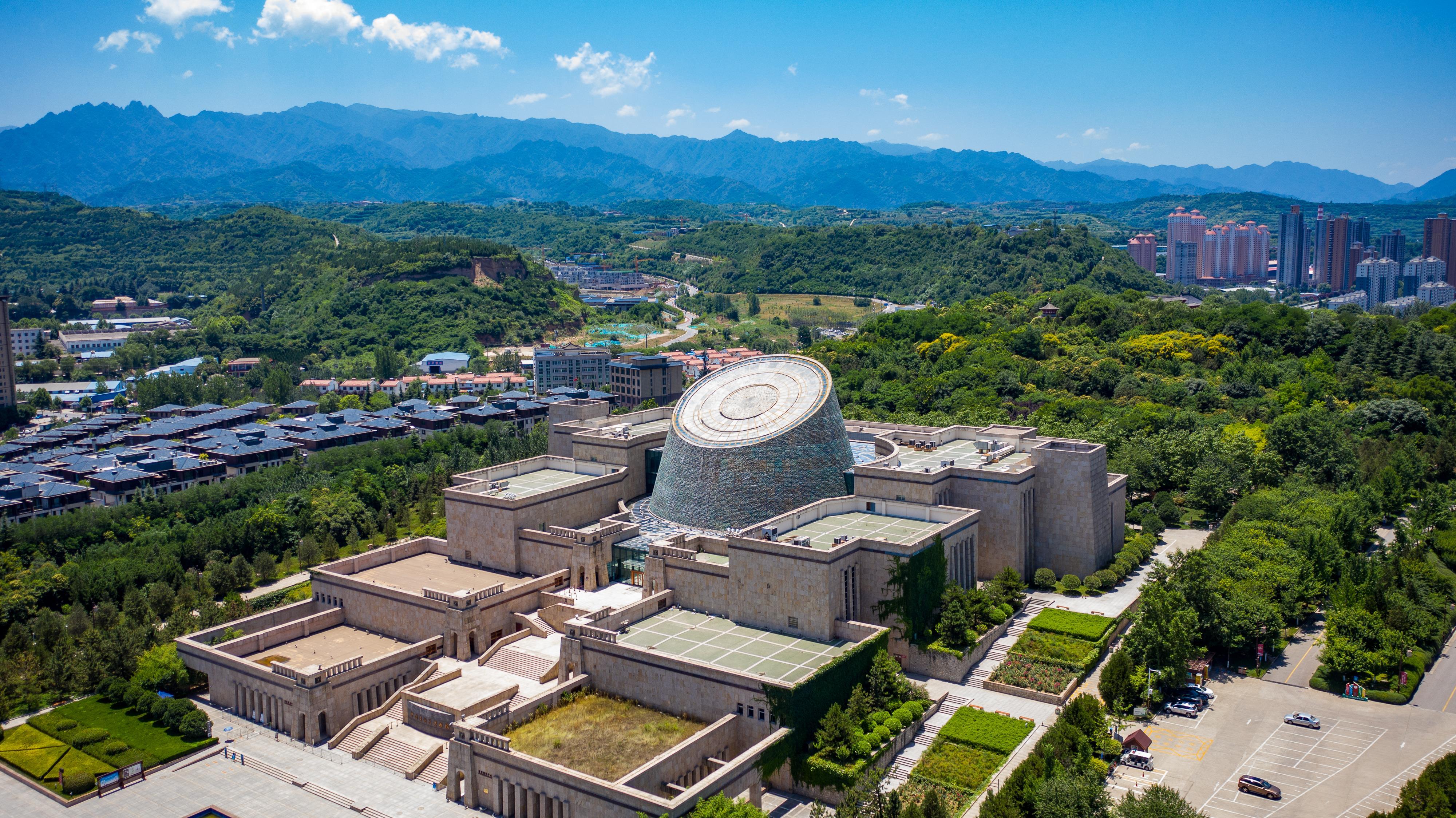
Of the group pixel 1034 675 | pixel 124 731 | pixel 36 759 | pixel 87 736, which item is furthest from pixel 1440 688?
pixel 36 759

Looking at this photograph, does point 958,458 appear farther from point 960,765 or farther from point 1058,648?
point 960,765

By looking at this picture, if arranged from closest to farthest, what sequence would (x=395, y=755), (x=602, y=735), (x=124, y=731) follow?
1. (x=602, y=735)
2. (x=395, y=755)
3. (x=124, y=731)

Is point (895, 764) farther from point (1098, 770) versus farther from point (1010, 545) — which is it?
point (1010, 545)

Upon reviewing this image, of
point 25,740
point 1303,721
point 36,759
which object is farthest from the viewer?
point 25,740

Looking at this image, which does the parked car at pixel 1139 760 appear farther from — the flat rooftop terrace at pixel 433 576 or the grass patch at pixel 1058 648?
the flat rooftop terrace at pixel 433 576

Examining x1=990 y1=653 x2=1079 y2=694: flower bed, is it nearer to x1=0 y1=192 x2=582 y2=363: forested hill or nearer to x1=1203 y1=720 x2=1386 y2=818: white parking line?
x1=1203 y1=720 x2=1386 y2=818: white parking line

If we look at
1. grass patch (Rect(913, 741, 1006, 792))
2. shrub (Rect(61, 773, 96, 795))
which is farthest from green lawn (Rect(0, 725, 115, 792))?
grass patch (Rect(913, 741, 1006, 792))

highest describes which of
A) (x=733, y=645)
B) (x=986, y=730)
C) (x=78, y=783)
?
(x=733, y=645)
